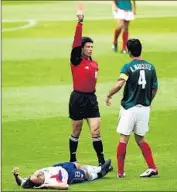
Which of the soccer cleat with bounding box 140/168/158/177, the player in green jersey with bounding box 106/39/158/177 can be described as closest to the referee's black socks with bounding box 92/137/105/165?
the player in green jersey with bounding box 106/39/158/177

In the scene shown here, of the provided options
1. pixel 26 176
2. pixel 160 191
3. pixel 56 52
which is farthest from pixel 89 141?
pixel 56 52

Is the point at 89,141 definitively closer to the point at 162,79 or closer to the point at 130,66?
the point at 130,66

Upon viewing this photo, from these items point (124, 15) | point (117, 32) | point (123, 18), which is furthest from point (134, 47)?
point (124, 15)

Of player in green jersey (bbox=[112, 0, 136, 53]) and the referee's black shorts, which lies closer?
the referee's black shorts

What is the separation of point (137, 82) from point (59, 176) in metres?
1.74

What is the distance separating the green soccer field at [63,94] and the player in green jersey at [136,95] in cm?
41

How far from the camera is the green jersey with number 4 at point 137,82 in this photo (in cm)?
1191

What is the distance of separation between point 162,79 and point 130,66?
923 centimetres

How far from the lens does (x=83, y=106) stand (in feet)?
42.3

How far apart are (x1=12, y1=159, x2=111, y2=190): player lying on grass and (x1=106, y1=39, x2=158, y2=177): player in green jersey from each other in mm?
497

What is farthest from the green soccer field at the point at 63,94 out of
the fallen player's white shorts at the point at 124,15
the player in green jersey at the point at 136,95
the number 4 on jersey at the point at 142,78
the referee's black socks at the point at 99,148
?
the number 4 on jersey at the point at 142,78

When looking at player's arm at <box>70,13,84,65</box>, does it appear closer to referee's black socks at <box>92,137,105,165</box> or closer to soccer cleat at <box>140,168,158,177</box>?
referee's black socks at <box>92,137,105,165</box>

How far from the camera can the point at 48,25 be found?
32875mm

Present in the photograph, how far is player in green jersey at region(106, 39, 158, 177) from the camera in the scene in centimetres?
1193
